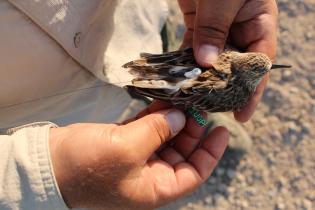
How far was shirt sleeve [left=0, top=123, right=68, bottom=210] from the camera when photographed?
7.50 ft

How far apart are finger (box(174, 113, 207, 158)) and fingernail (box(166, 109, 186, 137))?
28 centimetres

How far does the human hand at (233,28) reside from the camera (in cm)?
302

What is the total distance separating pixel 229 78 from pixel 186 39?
96 centimetres

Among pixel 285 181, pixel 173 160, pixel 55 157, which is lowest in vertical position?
pixel 285 181

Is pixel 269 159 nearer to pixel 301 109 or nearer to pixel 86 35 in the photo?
pixel 301 109

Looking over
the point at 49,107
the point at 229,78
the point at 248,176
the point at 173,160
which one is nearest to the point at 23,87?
the point at 49,107

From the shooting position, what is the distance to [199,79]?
112 inches

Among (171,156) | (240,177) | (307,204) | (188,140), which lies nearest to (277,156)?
(240,177)

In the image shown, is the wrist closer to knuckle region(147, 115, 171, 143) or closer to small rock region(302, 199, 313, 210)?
knuckle region(147, 115, 171, 143)

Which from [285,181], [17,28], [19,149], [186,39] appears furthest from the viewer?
Answer: [285,181]

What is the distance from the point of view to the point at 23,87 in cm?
299

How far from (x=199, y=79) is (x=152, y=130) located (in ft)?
1.45

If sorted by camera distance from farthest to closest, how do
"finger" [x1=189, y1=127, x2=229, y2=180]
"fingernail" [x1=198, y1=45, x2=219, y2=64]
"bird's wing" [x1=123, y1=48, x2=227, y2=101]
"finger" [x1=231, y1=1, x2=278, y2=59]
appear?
"finger" [x1=231, y1=1, x2=278, y2=59] → "finger" [x1=189, y1=127, x2=229, y2=180] → "fingernail" [x1=198, y1=45, x2=219, y2=64] → "bird's wing" [x1=123, y1=48, x2=227, y2=101]

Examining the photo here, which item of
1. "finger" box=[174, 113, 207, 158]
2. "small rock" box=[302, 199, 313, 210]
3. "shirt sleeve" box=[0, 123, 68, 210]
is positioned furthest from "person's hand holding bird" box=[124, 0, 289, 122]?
"small rock" box=[302, 199, 313, 210]
